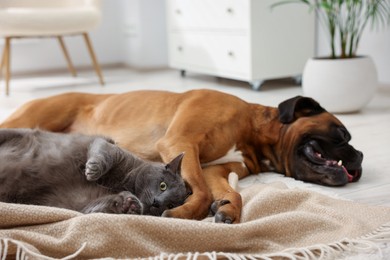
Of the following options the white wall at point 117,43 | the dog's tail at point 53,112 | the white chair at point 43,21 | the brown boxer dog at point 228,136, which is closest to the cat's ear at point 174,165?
the brown boxer dog at point 228,136

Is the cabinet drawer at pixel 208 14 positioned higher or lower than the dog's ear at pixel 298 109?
lower

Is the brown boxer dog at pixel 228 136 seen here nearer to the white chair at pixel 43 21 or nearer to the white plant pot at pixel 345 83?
the white plant pot at pixel 345 83

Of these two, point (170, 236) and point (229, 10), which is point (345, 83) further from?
point (170, 236)

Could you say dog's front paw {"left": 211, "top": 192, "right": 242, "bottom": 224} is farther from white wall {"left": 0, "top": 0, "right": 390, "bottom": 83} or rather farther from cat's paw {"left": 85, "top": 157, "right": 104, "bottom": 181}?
white wall {"left": 0, "top": 0, "right": 390, "bottom": 83}

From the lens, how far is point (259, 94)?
4398 mm

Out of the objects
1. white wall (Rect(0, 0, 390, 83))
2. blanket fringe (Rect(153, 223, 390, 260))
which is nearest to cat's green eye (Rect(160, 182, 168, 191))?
blanket fringe (Rect(153, 223, 390, 260))

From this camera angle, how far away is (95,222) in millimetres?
1402

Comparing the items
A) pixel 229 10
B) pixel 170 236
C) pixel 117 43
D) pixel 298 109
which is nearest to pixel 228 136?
pixel 298 109

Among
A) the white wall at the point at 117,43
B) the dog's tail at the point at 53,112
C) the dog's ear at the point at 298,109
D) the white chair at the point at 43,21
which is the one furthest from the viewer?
the white wall at the point at 117,43

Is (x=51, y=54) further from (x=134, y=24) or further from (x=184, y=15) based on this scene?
(x=184, y=15)

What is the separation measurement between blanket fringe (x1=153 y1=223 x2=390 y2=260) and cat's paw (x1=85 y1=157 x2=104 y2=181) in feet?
1.27

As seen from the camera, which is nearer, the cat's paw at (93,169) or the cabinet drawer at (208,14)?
the cat's paw at (93,169)

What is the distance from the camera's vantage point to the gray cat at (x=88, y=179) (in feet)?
5.35

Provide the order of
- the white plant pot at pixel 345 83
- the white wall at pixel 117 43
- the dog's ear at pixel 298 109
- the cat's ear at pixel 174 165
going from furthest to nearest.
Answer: the white wall at pixel 117 43 → the white plant pot at pixel 345 83 → the dog's ear at pixel 298 109 → the cat's ear at pixel 174 165
